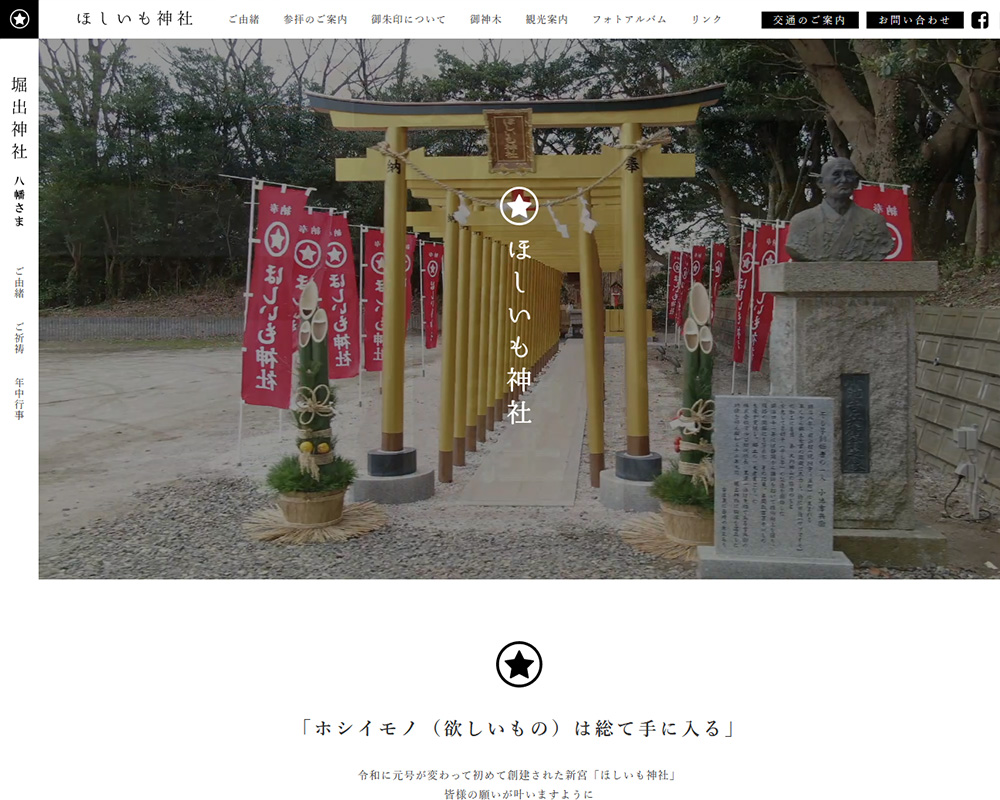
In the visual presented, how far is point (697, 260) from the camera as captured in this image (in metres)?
14.8

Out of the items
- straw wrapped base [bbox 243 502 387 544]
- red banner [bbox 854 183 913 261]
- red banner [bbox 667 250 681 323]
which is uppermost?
red banner [bbox 667 250 681 323]

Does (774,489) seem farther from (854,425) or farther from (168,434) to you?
(168,434)

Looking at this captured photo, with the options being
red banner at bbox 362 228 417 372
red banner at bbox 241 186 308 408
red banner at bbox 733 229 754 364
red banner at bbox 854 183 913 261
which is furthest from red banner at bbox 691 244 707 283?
red banner at bbox 241 186 308 408

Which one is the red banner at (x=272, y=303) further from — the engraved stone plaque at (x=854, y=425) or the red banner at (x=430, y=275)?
the red banner at (x=430, y=275)

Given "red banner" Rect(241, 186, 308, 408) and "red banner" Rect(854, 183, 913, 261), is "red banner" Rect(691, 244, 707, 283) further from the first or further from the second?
"red banner" Rect(241, 186, 308, 408)

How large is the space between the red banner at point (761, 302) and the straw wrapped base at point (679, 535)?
4.77 metres

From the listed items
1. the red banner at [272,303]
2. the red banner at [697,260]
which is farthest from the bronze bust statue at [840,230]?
the red banner at [697,260]

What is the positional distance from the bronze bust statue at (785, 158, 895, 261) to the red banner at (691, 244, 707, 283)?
407 inches

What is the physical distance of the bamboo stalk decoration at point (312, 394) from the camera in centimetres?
495

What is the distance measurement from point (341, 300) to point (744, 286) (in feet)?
18.7

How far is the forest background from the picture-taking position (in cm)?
1106

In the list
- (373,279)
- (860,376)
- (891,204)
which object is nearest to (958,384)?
(891,204)
